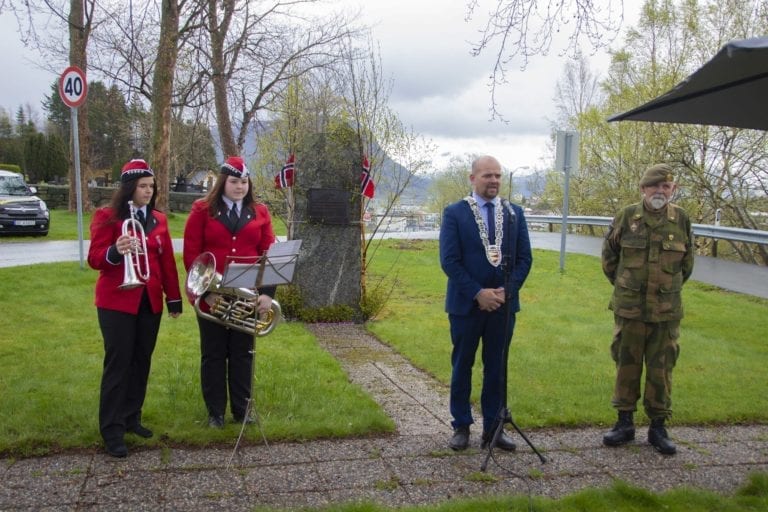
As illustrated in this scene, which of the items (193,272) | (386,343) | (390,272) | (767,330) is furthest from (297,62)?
(193,272)

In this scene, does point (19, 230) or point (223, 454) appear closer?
point (223, 454)

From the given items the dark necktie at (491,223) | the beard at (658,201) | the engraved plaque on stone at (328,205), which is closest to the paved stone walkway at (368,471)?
the dark necktie at (491,223)

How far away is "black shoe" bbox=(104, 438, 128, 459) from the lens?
4484mm

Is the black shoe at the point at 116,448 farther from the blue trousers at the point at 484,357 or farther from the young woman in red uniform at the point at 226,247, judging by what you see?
the blue trousers at the point at 484,357

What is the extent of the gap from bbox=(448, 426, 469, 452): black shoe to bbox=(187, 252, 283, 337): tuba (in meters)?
1.53

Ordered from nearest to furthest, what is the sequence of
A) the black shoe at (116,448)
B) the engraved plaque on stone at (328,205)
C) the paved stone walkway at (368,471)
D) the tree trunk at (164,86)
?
the paved stone walkway at (368,471) < the black shoe at (116,448) < the engraved plaque on stone at (328,205) < the tree trunk at (164,86)

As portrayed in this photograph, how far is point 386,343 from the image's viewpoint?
27.7ft

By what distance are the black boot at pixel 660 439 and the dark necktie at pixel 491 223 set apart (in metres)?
1.80

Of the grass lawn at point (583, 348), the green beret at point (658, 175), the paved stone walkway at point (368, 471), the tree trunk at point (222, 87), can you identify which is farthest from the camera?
the tree trunk at point (222, 87)

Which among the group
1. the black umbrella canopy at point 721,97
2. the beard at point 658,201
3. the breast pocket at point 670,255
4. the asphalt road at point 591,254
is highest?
the black umbrella canopy at point 721,97

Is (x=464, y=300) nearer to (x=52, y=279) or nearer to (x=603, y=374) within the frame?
(x=603, y=374)

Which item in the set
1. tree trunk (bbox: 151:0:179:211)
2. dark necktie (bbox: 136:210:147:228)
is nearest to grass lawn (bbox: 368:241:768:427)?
dark necktie (bbox: 136:210:147:228)

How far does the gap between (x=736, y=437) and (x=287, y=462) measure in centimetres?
345

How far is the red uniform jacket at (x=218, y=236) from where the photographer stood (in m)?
4.91
